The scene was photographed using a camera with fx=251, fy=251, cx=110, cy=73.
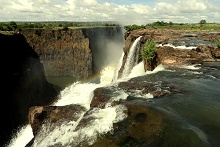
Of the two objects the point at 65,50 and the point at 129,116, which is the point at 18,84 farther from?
the point at 129,116

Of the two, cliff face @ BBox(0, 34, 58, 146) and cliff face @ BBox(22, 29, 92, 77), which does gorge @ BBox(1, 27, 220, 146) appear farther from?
cliff face @ BBox(22, 29, 92, 77)

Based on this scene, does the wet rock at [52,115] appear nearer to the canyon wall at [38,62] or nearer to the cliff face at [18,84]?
the canyon wall at [38,62]

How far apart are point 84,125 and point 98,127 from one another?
1056 mm

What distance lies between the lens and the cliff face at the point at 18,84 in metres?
52.9

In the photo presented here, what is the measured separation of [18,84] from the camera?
201 feet

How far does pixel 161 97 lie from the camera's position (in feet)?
73.7

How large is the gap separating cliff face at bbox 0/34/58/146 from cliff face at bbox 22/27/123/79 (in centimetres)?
437

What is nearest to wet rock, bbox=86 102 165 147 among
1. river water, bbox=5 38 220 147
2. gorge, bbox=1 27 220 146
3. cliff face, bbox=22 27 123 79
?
gorge, bbox=1 27 220 146

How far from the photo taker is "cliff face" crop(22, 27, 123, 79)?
8041 cm

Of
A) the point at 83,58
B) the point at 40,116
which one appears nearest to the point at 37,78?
the point at 83,58

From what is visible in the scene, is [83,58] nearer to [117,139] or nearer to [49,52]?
[49,52]

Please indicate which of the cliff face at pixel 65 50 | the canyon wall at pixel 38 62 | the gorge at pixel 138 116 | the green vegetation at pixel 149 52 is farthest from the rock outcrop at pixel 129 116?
the cliff face at pixel 65 50

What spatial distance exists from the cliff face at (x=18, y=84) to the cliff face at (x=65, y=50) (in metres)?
4.37

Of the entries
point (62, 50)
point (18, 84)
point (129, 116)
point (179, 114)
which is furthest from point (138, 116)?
point (62, 50)
